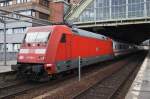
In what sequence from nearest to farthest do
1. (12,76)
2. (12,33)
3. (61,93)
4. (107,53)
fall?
(61,93)
(12,76)
(107,53)
(12,33)

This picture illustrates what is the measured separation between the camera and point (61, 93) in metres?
11.7

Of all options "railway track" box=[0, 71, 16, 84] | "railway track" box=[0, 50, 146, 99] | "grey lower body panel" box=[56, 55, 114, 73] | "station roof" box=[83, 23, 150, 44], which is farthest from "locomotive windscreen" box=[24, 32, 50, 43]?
"station roof" box=[83, 23, 150, 44]

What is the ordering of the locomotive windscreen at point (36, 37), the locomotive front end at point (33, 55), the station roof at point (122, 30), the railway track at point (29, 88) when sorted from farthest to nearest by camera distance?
the station roof at point (122, 30)
the locomotive windscreen at point (36, 37)
the locomotive front end at point (33, 55)
the railway track at point (29, 88)

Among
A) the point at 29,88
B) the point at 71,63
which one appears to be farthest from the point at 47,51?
the point at 71,63

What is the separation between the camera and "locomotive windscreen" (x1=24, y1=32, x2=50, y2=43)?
14.4m

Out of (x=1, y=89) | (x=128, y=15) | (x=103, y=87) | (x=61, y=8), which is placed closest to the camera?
(x=1, y=89)

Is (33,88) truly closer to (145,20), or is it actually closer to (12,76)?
(12,76)

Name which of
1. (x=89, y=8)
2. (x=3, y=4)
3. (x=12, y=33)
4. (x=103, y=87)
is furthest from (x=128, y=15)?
(x=103, y=87)

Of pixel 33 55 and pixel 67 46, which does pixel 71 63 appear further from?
pixel 33 55

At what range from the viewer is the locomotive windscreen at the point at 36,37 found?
14.4 m

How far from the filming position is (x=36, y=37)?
14.8 metres

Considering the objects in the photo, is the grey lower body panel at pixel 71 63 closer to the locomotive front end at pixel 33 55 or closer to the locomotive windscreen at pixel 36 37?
the locomotive front end at pixel 33 55

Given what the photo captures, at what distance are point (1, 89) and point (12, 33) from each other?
39339 millimetres

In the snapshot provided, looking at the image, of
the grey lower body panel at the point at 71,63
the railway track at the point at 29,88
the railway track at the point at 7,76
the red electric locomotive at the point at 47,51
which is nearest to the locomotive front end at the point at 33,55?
the red electric locomotive at the point at 47,51
